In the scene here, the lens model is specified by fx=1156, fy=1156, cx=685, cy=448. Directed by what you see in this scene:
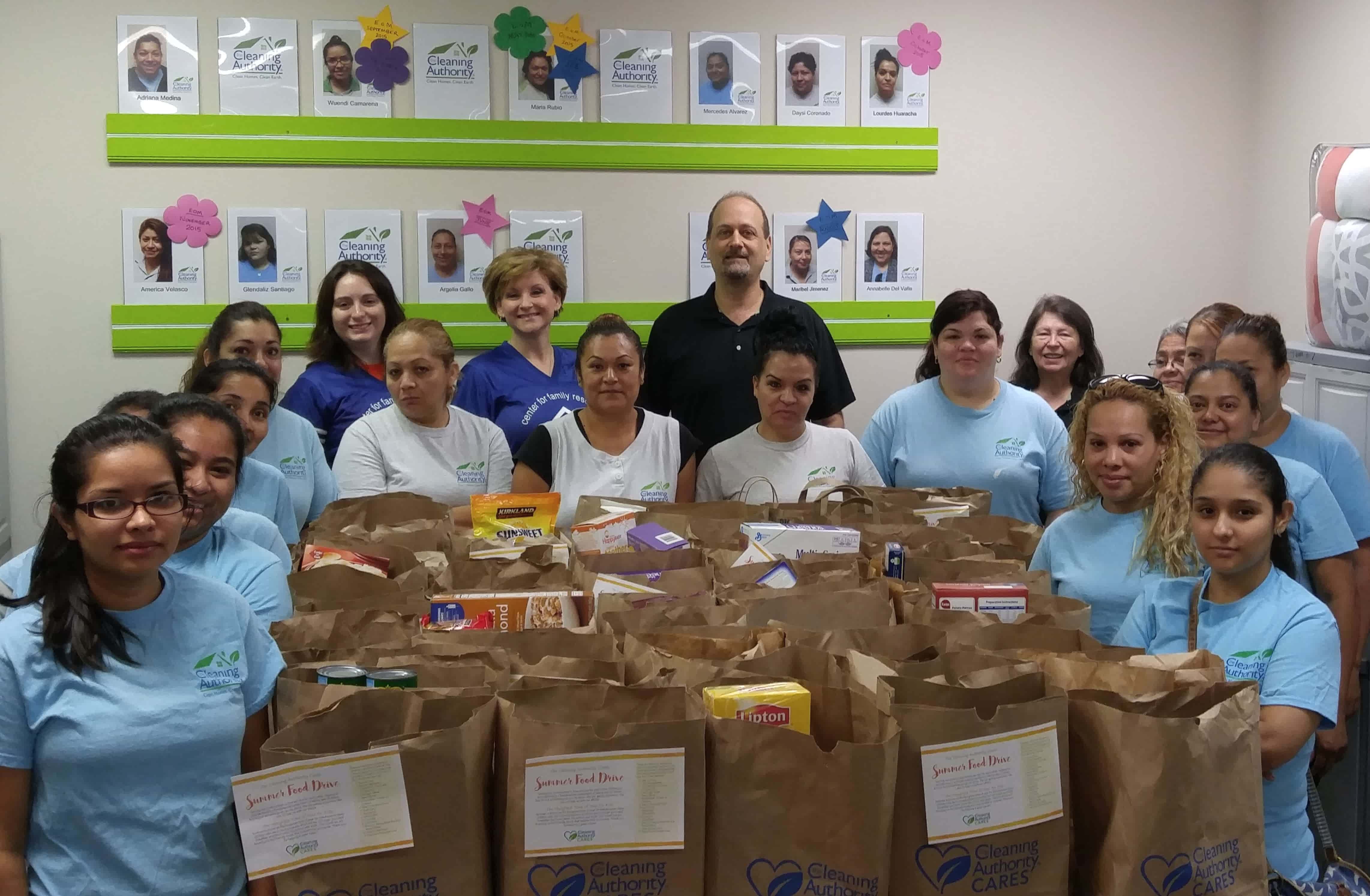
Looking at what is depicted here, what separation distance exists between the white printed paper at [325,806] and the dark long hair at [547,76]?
11.5 feet

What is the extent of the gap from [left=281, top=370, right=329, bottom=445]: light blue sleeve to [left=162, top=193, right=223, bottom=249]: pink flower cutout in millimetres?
911

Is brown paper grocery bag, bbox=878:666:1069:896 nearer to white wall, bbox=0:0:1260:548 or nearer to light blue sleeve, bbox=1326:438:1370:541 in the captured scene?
light blue sleeve, bbox=1326:438:1370:541

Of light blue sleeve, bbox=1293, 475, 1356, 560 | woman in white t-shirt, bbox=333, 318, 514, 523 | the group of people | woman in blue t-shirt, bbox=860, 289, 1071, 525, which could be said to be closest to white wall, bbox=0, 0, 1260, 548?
the group of people

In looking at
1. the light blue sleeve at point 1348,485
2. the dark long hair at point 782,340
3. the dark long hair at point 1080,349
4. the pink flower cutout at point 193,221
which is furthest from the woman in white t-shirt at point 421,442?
the light blue sleeve at point 1348,485

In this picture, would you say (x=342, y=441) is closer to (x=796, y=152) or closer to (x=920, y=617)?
(x=920, y=617)

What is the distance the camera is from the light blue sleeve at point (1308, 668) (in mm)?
1876

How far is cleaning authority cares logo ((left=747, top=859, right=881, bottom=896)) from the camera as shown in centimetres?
140

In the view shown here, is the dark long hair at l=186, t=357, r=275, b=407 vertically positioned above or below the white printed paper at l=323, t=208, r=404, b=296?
below

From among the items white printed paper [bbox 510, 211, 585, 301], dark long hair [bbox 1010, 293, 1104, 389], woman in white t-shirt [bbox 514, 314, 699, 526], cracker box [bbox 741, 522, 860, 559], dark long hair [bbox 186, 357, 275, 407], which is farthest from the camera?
white printed paper [bbox 510, 211, 585, 301]

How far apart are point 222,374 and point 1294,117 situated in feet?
13.7

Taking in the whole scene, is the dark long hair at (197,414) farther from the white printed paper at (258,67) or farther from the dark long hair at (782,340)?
the white printed paper at (258,67)

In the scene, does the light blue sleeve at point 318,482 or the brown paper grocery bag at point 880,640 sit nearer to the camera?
the brown paper grocery bag at point 880,640

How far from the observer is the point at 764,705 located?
4.91 feet

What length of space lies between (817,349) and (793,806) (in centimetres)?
239
